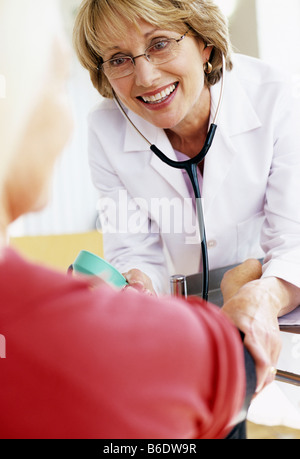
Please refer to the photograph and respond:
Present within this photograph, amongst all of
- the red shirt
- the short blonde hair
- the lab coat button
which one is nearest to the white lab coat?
the lab coat button

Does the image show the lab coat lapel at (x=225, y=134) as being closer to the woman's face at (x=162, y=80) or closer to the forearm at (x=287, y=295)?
the woman's face at (x=162, y=80)

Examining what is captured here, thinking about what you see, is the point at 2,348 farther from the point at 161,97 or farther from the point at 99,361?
the point at 161,97

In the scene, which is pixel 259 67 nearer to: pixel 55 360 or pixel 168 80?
pixel 168 80

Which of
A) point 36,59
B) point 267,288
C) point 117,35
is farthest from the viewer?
point 117,35

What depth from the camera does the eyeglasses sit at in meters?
1.10

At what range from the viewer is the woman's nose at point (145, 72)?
43.4 inches

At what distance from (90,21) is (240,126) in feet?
1.38

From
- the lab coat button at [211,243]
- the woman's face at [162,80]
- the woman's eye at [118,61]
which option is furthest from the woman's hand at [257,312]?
the woman's eye at [118,61]

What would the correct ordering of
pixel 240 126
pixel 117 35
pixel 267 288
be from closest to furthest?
pixel 267 288 < pixel 117 35 < pixel 240 126

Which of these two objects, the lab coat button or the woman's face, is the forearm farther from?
the woman's face

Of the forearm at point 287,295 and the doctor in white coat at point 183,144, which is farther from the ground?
the doctor in white coat at point 183,144

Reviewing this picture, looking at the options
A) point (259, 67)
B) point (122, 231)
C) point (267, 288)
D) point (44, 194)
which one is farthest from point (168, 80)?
point (44, 194)
